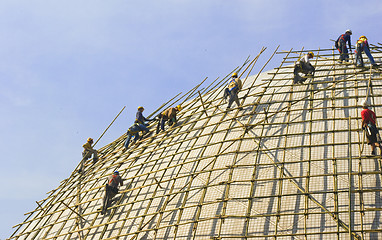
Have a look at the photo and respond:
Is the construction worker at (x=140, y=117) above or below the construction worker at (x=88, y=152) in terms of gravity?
above

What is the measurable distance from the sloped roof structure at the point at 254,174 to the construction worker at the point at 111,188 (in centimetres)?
31

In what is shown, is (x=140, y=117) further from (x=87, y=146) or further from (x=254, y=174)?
(x=254, y=174)

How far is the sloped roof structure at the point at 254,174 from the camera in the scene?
15.6 m

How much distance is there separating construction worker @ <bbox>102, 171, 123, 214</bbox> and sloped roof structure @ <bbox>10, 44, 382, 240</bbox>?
31 centimetres

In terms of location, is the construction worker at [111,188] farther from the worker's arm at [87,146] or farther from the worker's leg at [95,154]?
the worker's arm at [87,146]

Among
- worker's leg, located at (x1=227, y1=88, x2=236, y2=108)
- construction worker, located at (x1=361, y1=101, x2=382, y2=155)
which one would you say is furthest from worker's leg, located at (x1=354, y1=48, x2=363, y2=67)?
construction worker, located at (x1=361, y1=101, x2=382, y2=155)

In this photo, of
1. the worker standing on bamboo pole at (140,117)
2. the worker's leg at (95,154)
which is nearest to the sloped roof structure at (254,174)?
the worker standing on bamboo pole at (140,117)

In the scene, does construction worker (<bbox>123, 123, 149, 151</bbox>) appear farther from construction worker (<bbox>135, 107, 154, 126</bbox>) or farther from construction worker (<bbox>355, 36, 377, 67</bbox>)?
construction worker (<bbox>355, 36, 377, 67</bbox>)

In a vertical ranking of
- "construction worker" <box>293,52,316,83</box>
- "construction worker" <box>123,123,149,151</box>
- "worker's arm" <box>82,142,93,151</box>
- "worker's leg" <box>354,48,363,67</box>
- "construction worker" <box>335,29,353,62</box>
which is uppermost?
"construction worker" <box>335,29,353,62</box>

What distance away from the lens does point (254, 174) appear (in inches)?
687

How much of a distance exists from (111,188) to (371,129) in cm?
992

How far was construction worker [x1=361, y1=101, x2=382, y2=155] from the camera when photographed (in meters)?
16.4

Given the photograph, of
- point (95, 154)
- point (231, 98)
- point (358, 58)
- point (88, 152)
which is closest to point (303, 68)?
point (358, 58)

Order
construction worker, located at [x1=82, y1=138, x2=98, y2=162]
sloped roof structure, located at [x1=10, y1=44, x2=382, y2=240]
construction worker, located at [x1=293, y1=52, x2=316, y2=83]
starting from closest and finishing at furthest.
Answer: sloped roof structure, located at [x1=10, y1=44, x2=382, y2=240] < construction worker, located at [x1=293, y1=52, x2=316, y2=83] < construction worker, located at [x1=82, y1=138, x2=98, y2=162]
